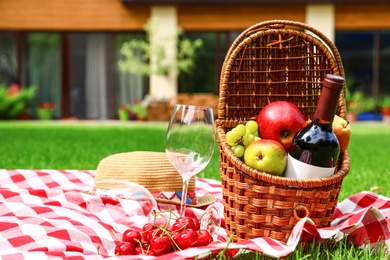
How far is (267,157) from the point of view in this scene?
2.67 m

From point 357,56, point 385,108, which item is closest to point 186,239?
point 385,108

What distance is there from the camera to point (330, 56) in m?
3.11

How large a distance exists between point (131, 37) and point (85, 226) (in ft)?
52.6

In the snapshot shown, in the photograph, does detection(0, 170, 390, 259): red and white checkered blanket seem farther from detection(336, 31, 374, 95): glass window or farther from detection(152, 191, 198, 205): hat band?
detection(336, 31, 374, 95): glass window

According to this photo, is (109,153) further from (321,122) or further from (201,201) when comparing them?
(321,122)

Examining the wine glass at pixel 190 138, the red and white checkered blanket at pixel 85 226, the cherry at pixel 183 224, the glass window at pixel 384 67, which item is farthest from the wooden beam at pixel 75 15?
the cherry at pixel 183 224

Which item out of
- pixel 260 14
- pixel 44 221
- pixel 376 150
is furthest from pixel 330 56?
pixel 260 14

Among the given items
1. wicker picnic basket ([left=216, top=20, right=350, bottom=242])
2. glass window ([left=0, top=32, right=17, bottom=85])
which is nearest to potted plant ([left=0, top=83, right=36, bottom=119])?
glass window ([left=0, top=32, right=17, bottom=85])

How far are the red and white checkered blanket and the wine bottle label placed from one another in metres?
0.21

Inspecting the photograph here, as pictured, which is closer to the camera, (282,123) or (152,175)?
(282,123)

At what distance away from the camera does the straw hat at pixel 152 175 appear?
3.66 metres

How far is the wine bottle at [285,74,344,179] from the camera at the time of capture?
262 cm

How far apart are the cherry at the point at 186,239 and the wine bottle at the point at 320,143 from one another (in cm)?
54

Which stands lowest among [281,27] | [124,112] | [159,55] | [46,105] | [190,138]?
[124,112]
